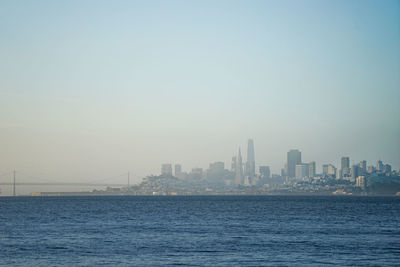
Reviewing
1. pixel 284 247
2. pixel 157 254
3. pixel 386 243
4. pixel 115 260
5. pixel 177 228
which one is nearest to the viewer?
pixel 115 260

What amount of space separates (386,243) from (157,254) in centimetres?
2219

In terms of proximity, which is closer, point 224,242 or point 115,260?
point 115,260

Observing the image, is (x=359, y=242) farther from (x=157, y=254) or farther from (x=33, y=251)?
(x=33, y=251)

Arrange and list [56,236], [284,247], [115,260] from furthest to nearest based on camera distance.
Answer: [56,236], [284,247], [115,260]

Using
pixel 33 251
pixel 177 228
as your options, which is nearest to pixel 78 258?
pixel 33 251

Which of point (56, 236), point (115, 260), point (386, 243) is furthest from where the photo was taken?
point (56, 236)

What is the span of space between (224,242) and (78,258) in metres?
15.2

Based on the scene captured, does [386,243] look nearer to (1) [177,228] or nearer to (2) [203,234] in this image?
(2) [203,234]

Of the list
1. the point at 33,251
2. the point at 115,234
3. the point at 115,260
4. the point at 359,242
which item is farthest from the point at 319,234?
the point at 33,251

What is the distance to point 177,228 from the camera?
6456 centimetres

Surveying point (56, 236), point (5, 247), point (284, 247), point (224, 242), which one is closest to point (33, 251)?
point (5, 247)

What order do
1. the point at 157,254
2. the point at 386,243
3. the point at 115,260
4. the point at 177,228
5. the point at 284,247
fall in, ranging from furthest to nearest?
the point at 177,228 < the point at 386,243 < the point at 284,247 < the point at 157,254 < the point at 115,260

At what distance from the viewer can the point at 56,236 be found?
179 ft

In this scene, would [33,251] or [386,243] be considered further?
[386,243]
